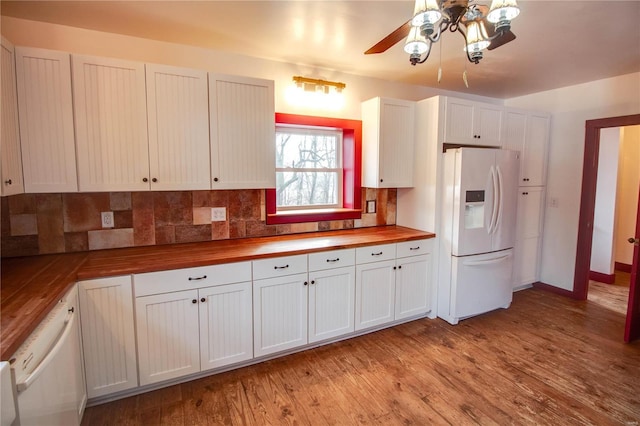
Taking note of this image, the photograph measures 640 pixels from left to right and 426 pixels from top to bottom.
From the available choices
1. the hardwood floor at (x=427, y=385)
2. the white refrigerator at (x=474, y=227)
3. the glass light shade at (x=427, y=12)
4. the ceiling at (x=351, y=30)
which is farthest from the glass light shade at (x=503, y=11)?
the hardwood floor at (x=427, y=385)

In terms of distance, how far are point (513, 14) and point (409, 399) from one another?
2227mm

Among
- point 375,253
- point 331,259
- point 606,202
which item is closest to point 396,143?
point 375,253

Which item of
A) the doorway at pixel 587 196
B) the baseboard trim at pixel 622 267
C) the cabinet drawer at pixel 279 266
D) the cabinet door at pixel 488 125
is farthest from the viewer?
the baseboard trim at pixel 622 267

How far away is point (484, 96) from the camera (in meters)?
4.14

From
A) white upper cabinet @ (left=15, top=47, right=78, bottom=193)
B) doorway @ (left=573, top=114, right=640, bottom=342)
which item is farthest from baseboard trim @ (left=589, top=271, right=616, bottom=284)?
white upper cabinet @ (left=15, top=47, right=78, bottom=193)

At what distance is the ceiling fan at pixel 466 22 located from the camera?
4.46ft

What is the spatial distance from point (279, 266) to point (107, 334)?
1149 millimetres

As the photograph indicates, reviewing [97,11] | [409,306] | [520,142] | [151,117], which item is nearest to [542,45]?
[520,142]

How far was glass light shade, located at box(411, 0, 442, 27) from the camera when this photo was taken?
4.44ft

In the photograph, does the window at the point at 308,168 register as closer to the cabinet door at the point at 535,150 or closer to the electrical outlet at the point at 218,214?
the electrical outlet at the point at 218,214

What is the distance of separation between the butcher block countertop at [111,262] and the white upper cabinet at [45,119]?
0.50m

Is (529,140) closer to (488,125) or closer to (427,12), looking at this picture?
(488,125)

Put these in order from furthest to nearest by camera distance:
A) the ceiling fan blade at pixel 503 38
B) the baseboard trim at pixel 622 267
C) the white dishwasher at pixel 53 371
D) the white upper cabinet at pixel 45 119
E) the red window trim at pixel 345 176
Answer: the baseboard trim at pixel 622 267 < the red window trim at pixel 345 176 < the white upper cabinet at pixel 45 119 < the ceiling fan blade at pixel 503 38 < the white dishwasher at pixel 53 371

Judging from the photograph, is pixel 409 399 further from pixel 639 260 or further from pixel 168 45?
pixel 168 45
